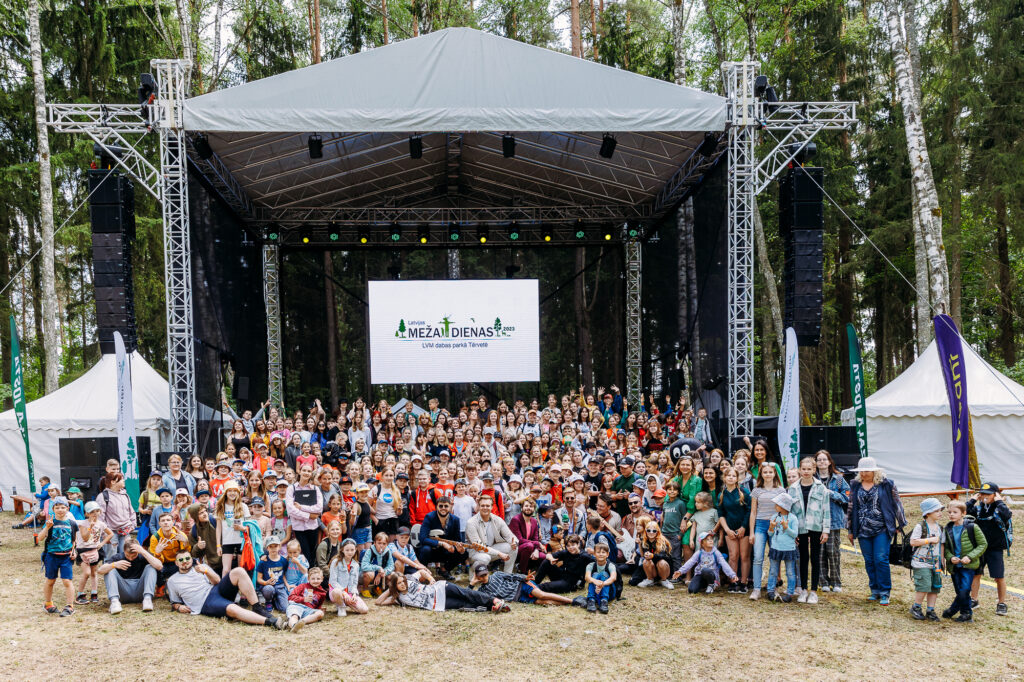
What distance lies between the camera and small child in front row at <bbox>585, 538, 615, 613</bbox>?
6.93 m

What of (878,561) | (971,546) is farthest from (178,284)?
(971,546)

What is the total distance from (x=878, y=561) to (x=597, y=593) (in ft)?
7.90

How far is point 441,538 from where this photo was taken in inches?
314

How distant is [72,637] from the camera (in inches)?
244

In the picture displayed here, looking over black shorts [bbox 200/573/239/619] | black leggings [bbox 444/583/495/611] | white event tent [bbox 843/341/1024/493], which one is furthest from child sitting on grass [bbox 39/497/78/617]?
white event tent [bbox 843/341/1024/493]

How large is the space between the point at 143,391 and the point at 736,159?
9935 millimetres

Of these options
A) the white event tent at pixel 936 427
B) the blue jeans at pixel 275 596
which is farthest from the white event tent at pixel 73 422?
the white event tent at pixel 936 427

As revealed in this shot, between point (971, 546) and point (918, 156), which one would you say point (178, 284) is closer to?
point (971, 546)

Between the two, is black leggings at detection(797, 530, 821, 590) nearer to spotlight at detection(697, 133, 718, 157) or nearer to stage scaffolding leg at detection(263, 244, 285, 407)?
spotlight at detection(697, 133, 718, 157)

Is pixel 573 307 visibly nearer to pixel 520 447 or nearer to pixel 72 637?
pixel 520 447

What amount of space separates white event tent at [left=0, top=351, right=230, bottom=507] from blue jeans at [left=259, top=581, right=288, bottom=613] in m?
6.19

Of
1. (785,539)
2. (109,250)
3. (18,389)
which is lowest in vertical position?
(785,539)

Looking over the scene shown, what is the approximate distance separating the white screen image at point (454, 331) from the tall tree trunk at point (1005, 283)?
10970mm

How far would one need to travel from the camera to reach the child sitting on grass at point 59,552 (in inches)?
268
